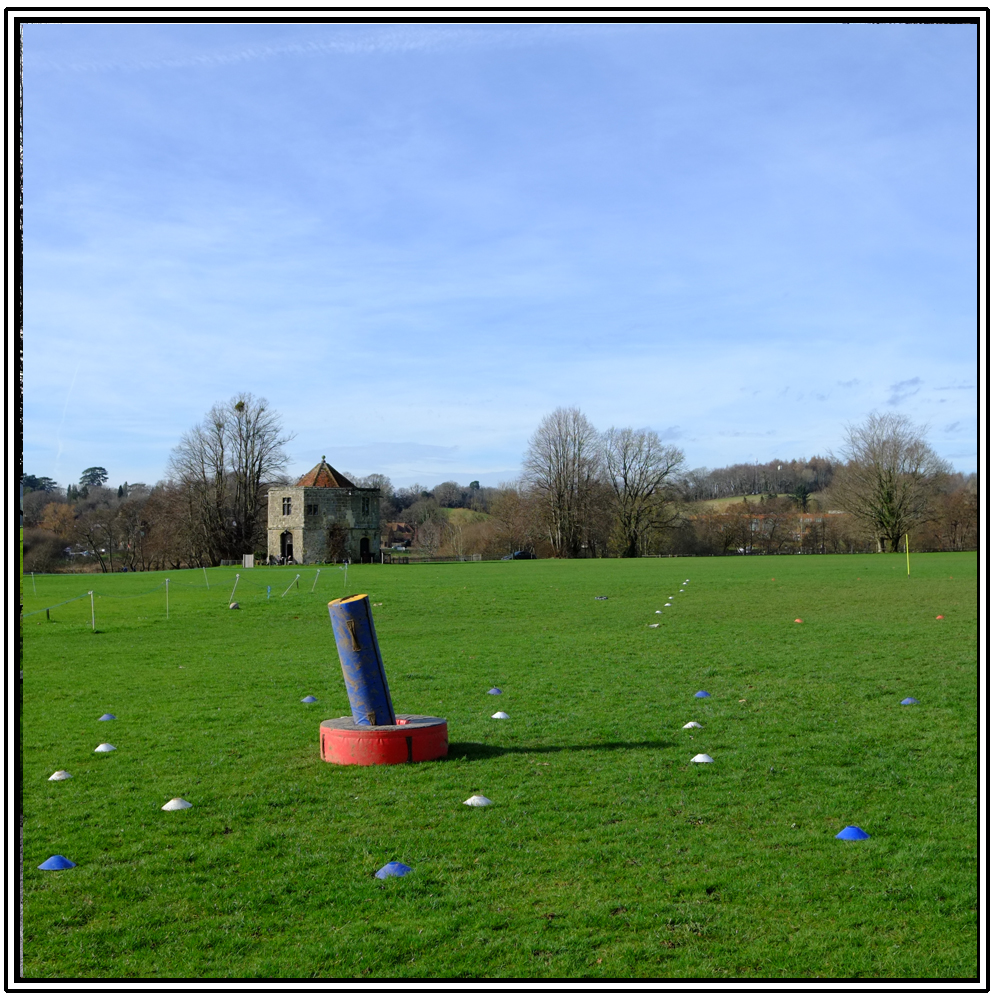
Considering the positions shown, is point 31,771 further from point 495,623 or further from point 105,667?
point 495,623

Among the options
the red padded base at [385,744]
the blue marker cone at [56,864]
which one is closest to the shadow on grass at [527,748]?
the red padded base at [385,744]

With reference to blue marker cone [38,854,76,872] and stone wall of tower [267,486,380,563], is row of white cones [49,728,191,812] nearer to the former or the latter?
blue marker cone [38,854,76,872]

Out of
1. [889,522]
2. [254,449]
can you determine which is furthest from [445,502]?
[889,522]

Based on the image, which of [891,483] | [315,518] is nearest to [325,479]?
[315,518]

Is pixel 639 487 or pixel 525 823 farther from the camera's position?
pixel 639 487

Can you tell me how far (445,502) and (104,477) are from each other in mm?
73974

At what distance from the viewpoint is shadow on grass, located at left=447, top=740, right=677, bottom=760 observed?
8.73 m

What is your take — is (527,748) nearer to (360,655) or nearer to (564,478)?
(360,655)

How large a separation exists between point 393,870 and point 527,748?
353cm

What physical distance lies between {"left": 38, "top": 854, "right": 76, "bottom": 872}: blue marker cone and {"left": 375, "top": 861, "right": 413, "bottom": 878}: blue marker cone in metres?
1.95

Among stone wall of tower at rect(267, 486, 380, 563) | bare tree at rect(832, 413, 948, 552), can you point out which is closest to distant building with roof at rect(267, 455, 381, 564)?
stone wall of tower at rect(267, 486, 380, 563)

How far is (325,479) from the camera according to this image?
3236 inches

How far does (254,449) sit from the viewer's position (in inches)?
3290

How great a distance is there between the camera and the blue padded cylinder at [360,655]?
834cm
